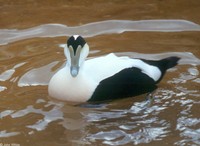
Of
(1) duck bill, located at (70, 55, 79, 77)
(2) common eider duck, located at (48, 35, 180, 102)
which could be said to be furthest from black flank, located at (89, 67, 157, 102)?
(1) duck bill, located at (70, 55, 79, 77)

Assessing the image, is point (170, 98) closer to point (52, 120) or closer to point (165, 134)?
point (165, 134)

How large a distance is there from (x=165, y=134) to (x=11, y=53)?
214 cm

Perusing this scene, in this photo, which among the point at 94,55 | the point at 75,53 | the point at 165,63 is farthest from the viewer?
the point at 94,55

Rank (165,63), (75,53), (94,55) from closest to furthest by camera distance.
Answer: (75,53)
(165,63)
(94,55)

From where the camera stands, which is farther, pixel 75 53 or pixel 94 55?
pixel 94 55

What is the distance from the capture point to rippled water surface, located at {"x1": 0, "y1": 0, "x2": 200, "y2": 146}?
14.3 ft

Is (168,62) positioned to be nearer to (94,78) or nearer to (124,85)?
(124,85)

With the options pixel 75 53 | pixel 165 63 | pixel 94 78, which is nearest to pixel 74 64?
pixel 75 53

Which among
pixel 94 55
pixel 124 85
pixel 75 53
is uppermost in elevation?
pixel 75 53

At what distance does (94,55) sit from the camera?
567 centimetres

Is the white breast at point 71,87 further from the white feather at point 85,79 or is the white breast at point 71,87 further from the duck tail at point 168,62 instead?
the duck tail at point 168,62

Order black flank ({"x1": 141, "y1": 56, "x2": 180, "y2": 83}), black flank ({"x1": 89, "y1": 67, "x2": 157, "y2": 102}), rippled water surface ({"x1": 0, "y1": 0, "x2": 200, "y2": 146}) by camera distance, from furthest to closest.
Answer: black flank ({"x1": 141, "y1": 56, "x2": 180, "y2": 83}) < black flank ({"x1": 89, "y1": 67, "x2": 157, "y2": 102}) < rippled water surface ({"x1": 0, "y1": 0, "x2": 200, "y2": 146})

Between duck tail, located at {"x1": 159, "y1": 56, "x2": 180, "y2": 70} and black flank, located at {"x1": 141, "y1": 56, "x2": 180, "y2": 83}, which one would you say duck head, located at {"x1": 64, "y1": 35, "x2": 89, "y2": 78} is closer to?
black flank, located at {"x1": 141, "y1": 56, "x2": 180, "y2": 83}

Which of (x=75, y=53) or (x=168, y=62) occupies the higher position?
(x=75, y=53)
